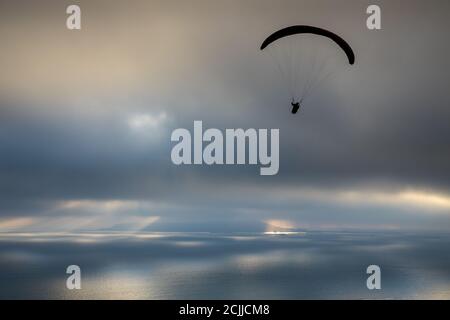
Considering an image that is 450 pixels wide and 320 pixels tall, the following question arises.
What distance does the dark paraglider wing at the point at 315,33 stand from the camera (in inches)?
620

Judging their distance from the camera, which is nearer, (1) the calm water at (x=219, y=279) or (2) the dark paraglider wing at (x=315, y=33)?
(2) the dark paraglider wing at (x=315, y=33)

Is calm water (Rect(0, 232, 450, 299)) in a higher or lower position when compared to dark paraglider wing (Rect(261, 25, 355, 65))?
lower

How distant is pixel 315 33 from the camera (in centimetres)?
1590

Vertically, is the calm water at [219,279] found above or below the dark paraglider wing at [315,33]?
below

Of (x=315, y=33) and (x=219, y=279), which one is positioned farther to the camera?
(x=219, y=279)

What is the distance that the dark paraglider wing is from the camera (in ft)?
51.7

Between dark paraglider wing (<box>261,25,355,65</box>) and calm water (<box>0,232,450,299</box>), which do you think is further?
calm water (<box>0,232,450,299</box>)

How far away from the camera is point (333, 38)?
51.9 feet

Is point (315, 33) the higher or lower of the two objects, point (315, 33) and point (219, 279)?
the higher

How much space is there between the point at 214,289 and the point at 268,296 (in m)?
10.1
